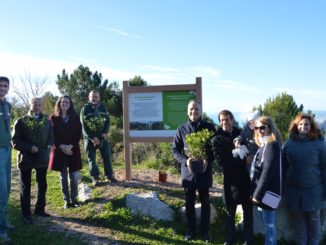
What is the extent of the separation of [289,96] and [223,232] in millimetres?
28125

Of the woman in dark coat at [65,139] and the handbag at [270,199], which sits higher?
the woman in dark coat at [65,139]

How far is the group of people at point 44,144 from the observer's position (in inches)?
220

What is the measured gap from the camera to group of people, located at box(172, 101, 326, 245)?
5012 mm

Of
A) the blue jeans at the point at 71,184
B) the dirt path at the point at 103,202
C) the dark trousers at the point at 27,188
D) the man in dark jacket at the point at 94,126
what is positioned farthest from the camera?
the man in dark jacket at the point at 94,126

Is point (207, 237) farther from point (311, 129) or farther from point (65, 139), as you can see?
point (65, 139)

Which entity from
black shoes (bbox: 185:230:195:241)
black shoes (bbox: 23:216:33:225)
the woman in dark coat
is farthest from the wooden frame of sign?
black shoes (bbox: 23:216:33:225)

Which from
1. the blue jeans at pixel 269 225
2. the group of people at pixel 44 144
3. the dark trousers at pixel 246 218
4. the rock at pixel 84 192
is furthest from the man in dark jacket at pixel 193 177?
the rock at pixel 84 192

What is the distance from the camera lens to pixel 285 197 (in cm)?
570

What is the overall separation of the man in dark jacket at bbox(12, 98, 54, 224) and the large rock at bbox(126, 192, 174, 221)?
1.67 m

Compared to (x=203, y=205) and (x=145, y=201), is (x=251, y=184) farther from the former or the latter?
(x=145, y=201)

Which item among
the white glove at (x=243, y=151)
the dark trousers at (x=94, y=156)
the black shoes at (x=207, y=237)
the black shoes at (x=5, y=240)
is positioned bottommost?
the black shoes at (x=207, y=237)

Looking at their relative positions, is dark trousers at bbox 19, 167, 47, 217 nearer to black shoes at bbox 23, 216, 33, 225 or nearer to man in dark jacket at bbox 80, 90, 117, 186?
black shoes at bbox 23, 216, 33, 225

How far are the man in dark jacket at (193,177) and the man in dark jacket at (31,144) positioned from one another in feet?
7.11

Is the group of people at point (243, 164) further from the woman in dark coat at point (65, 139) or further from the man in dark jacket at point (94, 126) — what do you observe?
the man in dark jacket at point (94, 126)
